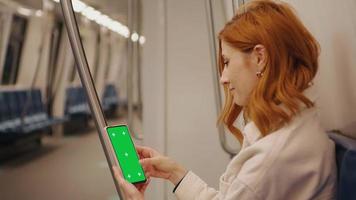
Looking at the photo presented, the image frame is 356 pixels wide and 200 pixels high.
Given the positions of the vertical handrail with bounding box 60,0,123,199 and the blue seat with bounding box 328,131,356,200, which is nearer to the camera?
the blue seat with bounding box 328,131,356,200

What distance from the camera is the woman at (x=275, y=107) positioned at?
32.2 inches

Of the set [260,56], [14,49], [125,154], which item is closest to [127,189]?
[125,154]

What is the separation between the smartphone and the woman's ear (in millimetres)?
421

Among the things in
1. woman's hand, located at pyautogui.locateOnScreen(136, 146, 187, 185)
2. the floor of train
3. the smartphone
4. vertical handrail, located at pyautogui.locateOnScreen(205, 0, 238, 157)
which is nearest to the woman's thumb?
woman's hand, located at pyautogui.locateOnScreen(136, 146, 187, 185)

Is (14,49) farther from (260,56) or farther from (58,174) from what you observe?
(260,56)

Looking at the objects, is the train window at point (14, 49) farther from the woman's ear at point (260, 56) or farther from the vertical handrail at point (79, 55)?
the woman's ear at point (260, 56)

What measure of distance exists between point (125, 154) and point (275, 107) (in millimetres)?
443

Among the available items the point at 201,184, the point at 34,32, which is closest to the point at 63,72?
the point at 34,32

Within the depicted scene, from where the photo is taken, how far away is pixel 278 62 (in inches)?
34.9

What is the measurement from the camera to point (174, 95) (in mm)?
2135

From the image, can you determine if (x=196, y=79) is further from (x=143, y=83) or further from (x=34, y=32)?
(x=34, y=32)

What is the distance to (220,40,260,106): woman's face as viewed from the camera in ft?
3.09

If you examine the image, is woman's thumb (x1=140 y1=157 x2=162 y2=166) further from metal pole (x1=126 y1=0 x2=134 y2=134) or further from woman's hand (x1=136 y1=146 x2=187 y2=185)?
metal pole (x1=126 y1=0 x2=134 y2=134)

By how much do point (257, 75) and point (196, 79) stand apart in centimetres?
117
